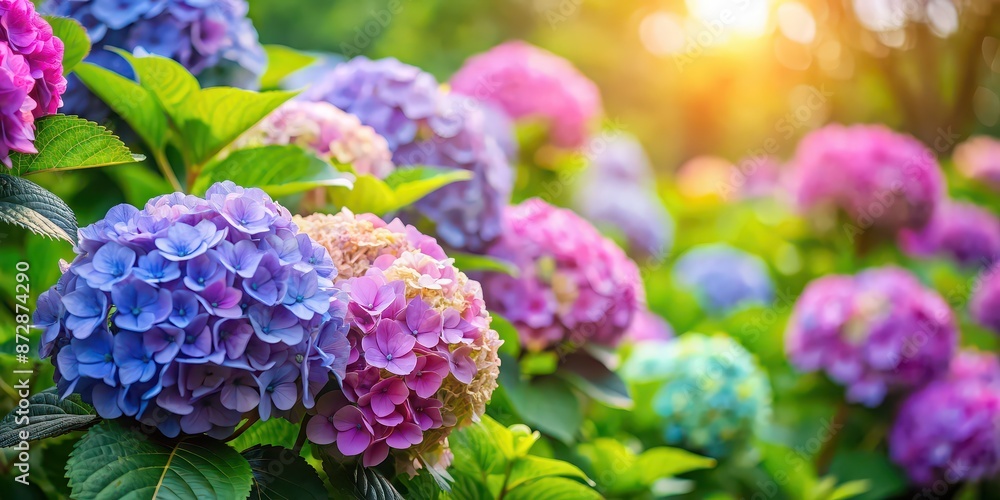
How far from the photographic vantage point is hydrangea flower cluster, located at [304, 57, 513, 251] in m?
1.71

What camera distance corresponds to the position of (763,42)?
10.5m

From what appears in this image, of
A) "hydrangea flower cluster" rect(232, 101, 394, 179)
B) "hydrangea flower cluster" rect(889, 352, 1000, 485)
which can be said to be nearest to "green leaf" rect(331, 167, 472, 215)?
"hydrangea flower cluster" rect(232, 101, 394, 179)

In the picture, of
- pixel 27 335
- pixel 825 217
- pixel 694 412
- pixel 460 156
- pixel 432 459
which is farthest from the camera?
pixel 825 217

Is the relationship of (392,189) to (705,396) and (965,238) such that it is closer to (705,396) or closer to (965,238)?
(705,396)

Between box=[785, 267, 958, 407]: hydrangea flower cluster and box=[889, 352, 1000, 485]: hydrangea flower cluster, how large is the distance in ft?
0.30

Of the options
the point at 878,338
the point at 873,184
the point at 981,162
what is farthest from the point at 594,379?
the point at 981,162

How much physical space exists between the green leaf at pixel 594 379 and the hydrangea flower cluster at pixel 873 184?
217 centimetres

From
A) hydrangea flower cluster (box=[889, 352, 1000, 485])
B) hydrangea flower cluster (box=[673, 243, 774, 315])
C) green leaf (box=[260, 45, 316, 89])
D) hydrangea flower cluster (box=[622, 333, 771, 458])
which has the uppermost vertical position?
green leaf (box=[260, 45, 316, 89])

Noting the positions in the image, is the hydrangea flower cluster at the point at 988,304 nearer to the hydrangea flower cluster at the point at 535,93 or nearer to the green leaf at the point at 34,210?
the hydrangea flower cluster at the point at 535,93

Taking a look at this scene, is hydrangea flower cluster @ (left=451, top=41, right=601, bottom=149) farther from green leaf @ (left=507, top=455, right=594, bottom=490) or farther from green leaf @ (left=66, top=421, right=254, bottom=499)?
green leaf @ (left=66, top=421, right=254, bottom=499)

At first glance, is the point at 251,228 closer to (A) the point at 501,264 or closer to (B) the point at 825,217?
(A) the point at 501,264

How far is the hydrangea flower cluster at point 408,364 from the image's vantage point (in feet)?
3.39

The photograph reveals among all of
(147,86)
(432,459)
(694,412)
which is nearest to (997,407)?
(694,412)

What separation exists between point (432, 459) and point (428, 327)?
24 centimetres
